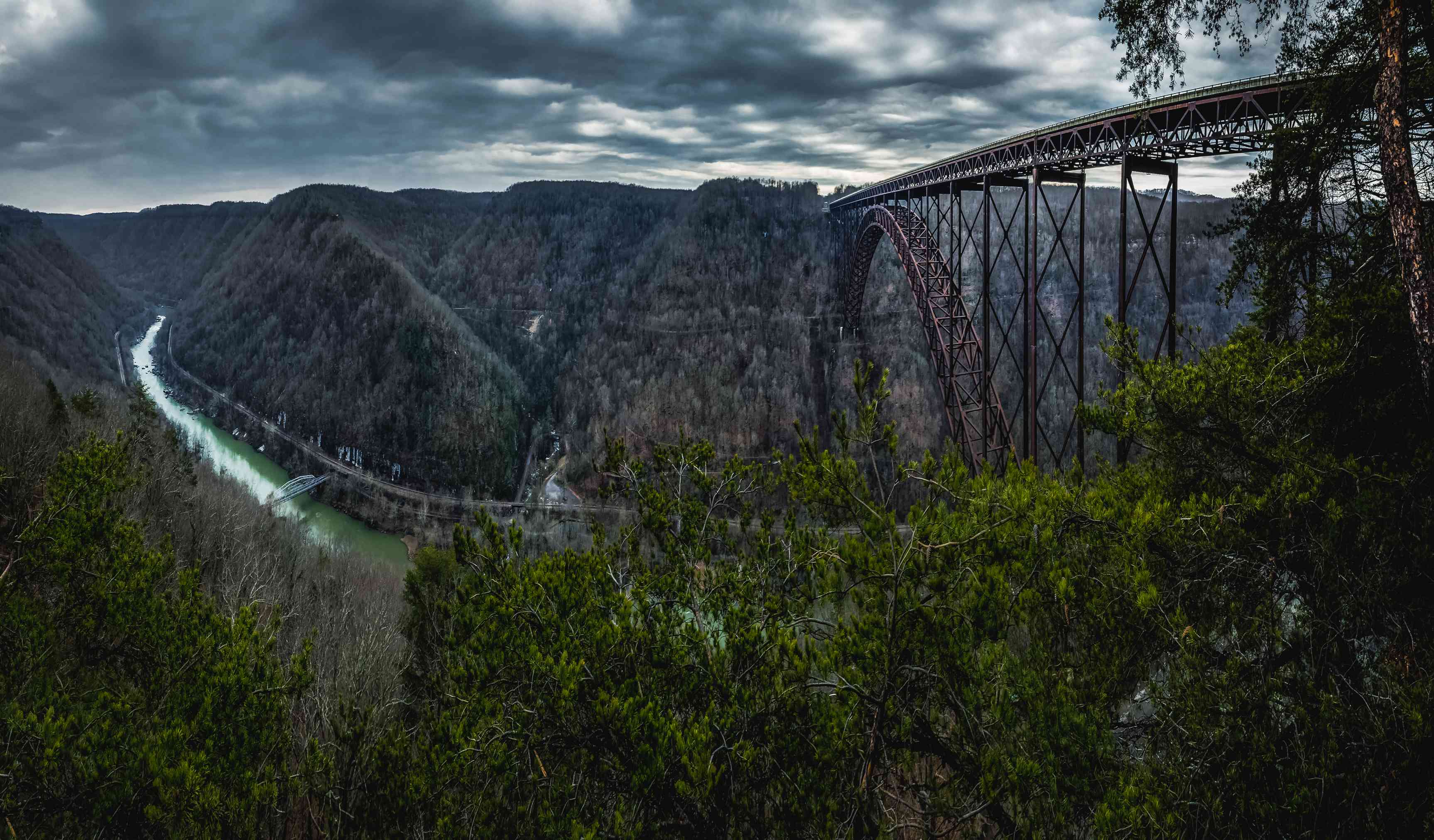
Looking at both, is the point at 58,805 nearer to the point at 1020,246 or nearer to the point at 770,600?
the point at 770,600

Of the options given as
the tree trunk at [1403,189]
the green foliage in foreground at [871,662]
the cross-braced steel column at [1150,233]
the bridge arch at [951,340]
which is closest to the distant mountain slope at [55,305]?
the bridge arch at [951,340]

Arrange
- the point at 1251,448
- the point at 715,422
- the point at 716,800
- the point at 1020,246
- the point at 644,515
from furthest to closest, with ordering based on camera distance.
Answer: the point at 1020,246 → the point at 715,422 → the point at 1251,448 → the point at 644,515 → the point at 716,800

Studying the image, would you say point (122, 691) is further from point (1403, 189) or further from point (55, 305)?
point (55, 305)

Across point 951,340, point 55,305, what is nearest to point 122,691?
point 951,340

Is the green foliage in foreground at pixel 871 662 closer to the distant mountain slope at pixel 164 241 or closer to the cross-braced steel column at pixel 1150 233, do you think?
the cross-braced steel column at pixel 1150 233

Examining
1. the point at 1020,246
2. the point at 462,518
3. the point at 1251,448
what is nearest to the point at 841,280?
the point at 1020,246

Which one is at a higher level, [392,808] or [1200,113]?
[1200,113]

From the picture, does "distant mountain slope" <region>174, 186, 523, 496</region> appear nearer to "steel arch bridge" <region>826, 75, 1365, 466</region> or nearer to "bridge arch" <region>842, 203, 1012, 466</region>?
"bridge arch" <region>842, 203, 1012, 466</region>
